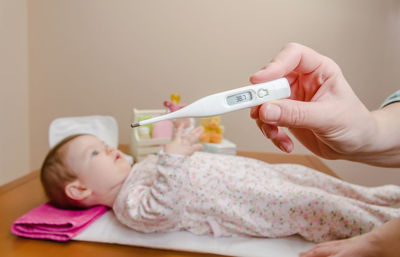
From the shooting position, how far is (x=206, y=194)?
43.3 inches

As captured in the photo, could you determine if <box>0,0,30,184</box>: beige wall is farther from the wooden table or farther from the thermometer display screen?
the thermometer display screen

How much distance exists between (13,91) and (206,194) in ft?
4.70

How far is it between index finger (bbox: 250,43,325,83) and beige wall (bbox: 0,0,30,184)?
5.30 ft

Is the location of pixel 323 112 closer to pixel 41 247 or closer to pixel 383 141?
pixel 383 141

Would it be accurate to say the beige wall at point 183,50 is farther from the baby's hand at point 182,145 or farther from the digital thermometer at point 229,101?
the digital thermometer at point 229,101

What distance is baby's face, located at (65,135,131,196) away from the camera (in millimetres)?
1152

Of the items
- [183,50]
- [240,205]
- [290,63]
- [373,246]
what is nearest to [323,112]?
[290,63]

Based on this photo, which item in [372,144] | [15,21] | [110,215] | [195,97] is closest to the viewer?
[372,144]

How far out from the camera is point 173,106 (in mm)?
1502

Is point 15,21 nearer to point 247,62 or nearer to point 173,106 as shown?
point 173,106

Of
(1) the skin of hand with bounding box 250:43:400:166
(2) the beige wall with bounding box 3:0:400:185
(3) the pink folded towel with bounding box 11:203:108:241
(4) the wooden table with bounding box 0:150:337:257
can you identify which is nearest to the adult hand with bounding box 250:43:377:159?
(1) the skin of hand with bounding box 250:43:400:166

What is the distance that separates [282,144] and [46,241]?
2.39 feet

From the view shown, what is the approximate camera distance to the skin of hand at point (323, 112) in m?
0.58

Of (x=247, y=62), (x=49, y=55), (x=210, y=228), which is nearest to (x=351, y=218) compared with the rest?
(x=210, y=228)
